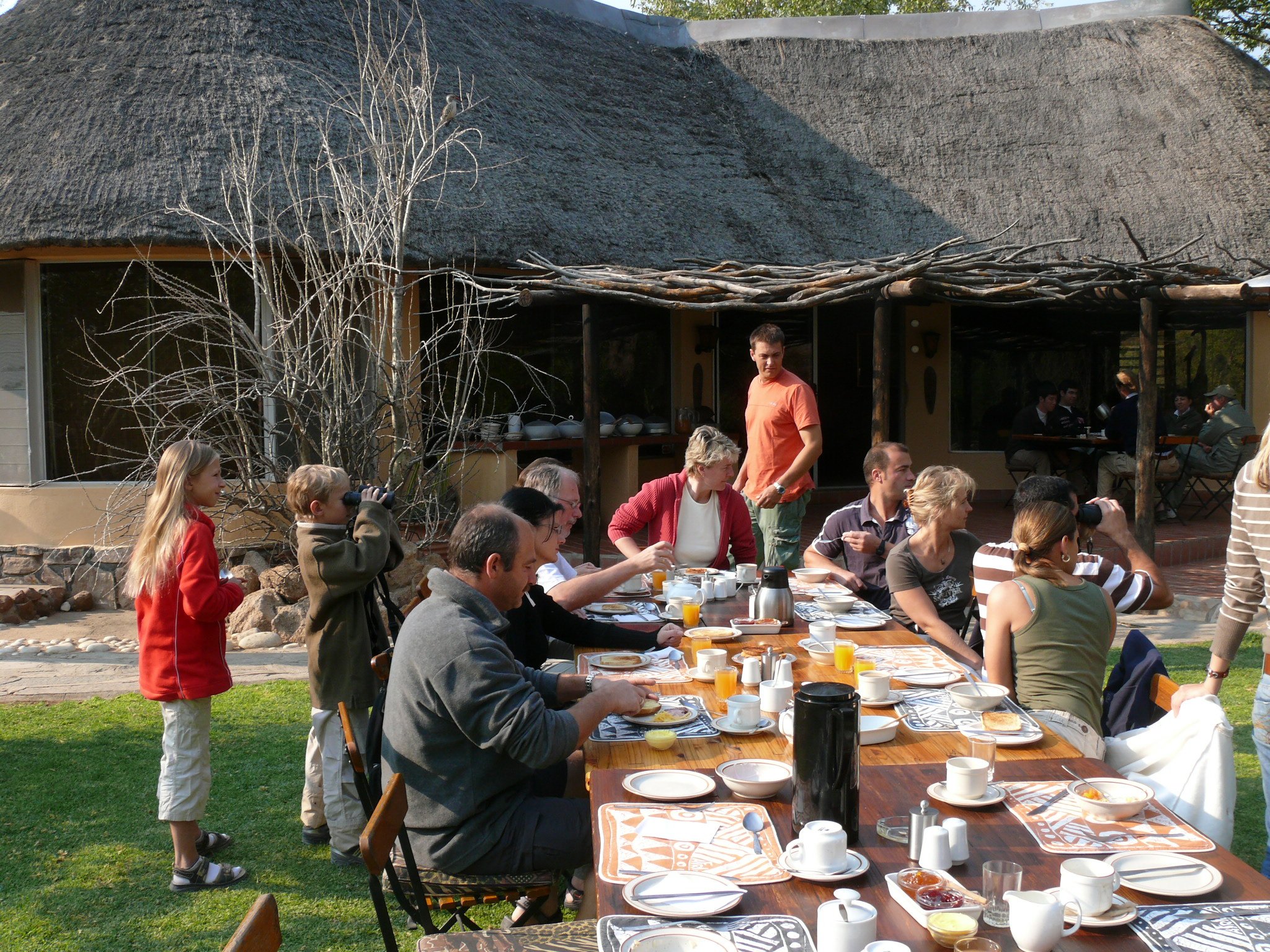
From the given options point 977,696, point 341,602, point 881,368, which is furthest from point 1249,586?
point 881,368

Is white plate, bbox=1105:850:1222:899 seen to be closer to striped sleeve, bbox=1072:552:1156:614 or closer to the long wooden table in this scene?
the long wooden table

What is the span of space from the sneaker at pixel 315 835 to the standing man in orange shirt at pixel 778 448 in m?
2.99

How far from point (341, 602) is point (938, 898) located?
250 centimetres

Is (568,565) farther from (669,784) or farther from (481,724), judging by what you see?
(669,784)

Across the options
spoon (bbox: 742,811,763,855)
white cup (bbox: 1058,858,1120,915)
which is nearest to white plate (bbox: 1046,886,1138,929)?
white cup (bbox: 1058,858,1120,915)

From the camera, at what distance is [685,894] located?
1.92 metres

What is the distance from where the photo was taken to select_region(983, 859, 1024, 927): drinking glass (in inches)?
70.9

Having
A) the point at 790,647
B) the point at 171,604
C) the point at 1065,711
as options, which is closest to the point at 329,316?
the point at 171,604

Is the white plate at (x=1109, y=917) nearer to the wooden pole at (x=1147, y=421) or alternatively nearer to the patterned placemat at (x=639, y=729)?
the patterned placemat at (x=639, y=729)

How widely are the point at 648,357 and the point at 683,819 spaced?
9340mm

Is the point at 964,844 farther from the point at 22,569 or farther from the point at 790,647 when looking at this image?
the point at 22,569

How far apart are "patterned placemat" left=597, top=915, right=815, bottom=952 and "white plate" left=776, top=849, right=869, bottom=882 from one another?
4.8 inches

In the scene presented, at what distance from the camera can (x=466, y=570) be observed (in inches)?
112

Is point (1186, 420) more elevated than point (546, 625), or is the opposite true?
point (1186, 420)
